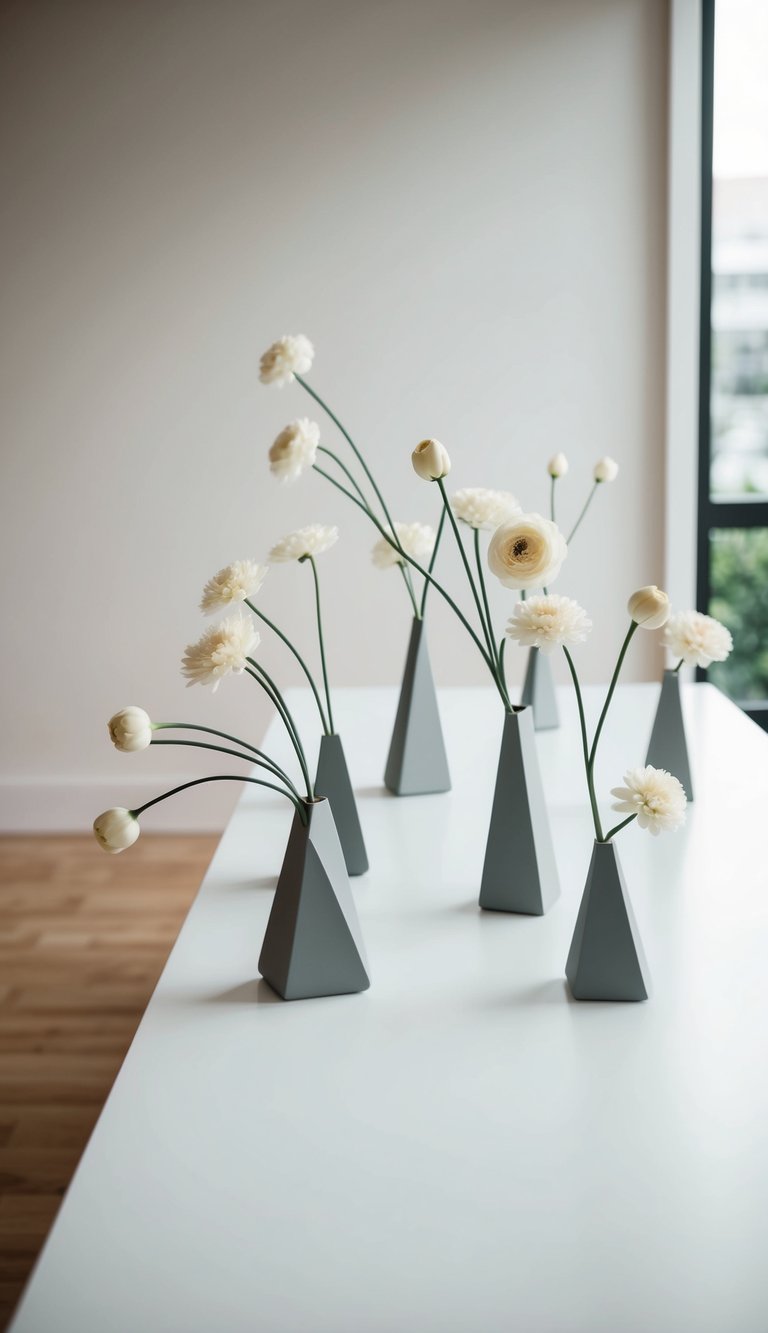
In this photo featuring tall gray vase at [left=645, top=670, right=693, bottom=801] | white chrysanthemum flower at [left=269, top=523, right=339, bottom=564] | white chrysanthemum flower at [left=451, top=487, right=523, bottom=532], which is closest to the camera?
white chrysanthemum flower at [left=451, top=487, right=523, bottom=532]

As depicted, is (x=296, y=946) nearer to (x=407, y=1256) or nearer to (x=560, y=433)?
(x=407, y=1256)

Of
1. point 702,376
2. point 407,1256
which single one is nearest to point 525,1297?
point 407,1256

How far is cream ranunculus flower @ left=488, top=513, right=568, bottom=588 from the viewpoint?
1.06m

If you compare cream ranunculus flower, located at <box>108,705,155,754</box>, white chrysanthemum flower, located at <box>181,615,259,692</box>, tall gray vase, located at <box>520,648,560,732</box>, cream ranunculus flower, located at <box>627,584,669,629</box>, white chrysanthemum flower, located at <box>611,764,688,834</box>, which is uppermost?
cream ranunculus flower, located at <box>627,584,669,629</box>

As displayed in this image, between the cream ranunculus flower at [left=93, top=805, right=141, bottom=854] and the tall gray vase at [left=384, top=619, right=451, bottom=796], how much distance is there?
751 mm

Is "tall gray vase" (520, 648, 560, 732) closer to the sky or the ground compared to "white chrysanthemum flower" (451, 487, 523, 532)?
closer to the ground

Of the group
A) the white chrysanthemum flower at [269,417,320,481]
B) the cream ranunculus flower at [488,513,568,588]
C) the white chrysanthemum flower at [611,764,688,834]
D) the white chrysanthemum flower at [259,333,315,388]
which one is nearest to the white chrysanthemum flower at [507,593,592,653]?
the cream ranunculus flower at [488,513,568,588]

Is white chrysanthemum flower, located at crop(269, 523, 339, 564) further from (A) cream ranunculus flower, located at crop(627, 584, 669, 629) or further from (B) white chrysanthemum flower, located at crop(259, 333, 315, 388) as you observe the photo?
(A) cream ranunculus flower, located at crop(627, 584, 669, 629)

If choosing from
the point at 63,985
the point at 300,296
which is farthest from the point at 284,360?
the point at 300,296

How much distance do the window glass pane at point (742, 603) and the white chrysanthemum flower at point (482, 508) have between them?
Result: 2.38 metres

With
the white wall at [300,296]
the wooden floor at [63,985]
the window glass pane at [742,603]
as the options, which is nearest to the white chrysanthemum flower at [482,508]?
the wooden floor at [63,985]

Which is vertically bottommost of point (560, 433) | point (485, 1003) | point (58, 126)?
point (485, 1003)

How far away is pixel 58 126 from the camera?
3.33 metres

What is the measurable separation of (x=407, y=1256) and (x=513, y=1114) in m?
0.18
